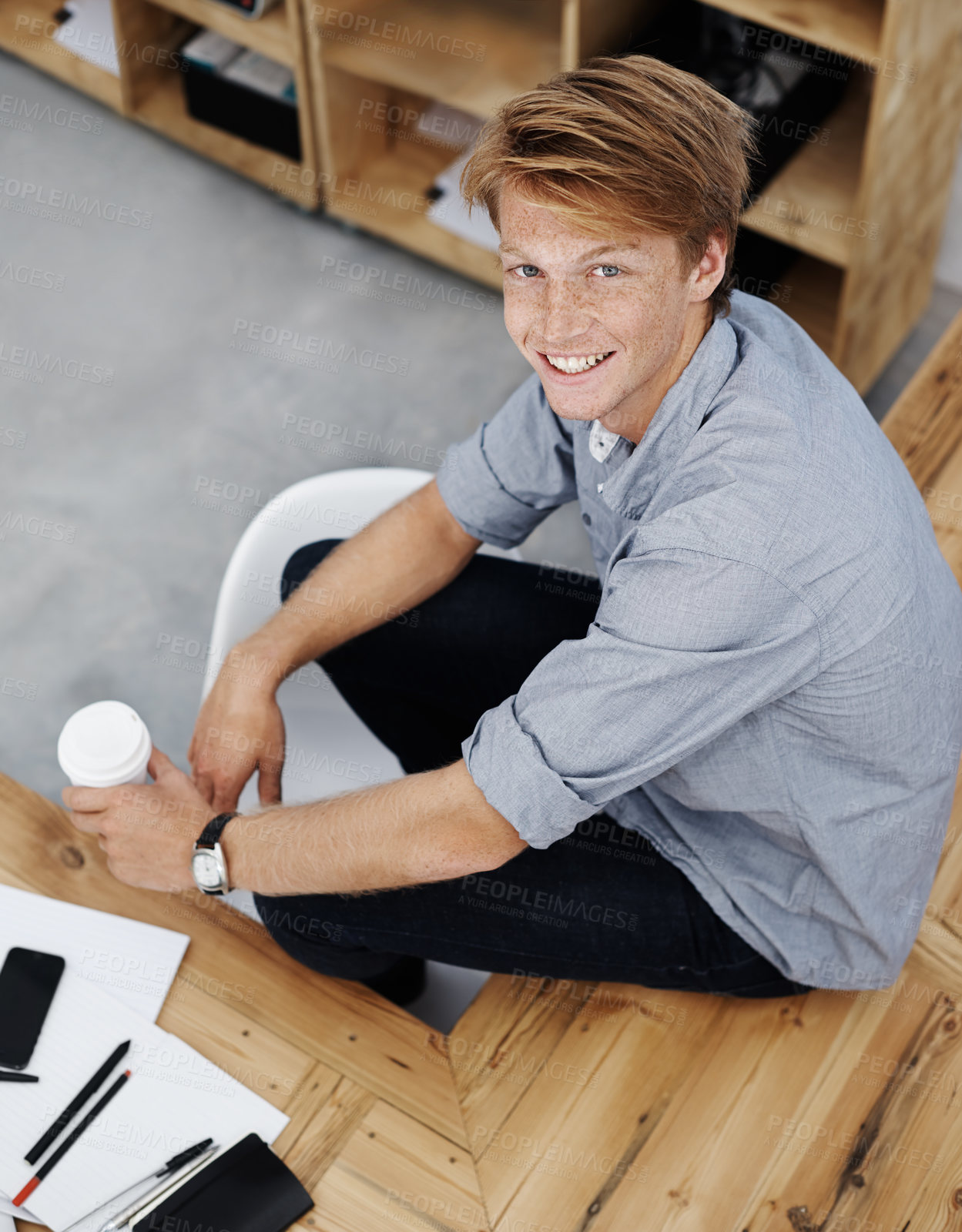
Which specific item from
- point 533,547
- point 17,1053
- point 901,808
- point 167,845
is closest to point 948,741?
point 901,808

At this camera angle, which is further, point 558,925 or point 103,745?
point 558,925

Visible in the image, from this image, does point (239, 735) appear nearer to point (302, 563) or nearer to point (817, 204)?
point (302, 563)

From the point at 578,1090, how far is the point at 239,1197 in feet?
1.17

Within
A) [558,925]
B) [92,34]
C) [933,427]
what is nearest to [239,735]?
[558,925]

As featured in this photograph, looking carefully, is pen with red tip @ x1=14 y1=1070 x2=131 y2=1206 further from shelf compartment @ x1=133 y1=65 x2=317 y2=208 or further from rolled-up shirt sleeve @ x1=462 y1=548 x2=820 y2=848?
shelf compartment @ x1=133 y1=65 x2=317 y2=208

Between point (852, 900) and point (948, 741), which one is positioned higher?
point (948, 741)

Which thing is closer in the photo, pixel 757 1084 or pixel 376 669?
pixel 757 1084

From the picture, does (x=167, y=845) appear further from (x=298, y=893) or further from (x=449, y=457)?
(x=449, y=457)

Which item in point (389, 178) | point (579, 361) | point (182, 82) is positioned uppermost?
point (579, 361)

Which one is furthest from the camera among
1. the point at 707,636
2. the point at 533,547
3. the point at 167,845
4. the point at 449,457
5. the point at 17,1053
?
the point at 533,547

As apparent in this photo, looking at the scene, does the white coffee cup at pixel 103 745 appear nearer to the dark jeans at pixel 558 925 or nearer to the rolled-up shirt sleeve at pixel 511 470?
the dark jeans at pixel 558 925

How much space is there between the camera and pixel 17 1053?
1199 mm

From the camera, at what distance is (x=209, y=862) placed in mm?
1316

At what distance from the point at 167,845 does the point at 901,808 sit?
2.47ft
